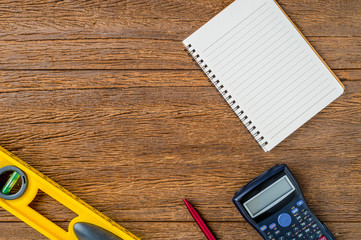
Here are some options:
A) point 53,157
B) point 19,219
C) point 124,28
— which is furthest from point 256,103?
point 19,219

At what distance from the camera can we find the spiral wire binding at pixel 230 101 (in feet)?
2.14

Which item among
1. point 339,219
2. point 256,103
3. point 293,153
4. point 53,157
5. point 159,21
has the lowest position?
point 339,219

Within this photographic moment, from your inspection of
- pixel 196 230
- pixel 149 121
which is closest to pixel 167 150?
pixel 149 121

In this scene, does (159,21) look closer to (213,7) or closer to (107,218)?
(213,7)

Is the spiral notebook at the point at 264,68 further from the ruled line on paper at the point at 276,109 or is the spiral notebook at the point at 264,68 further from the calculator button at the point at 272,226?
the calculator button at the point at 272,226

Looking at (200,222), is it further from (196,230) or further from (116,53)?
(116,53)

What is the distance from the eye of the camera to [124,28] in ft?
2.15

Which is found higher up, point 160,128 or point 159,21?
point 159,21

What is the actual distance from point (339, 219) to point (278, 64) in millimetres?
326

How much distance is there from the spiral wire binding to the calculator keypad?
0.46 ft

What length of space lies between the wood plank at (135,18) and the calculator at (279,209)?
294 mm

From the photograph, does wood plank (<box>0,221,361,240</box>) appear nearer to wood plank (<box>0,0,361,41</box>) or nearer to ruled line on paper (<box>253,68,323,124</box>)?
ruled line on paper (<box>253,68,323,124</box>)

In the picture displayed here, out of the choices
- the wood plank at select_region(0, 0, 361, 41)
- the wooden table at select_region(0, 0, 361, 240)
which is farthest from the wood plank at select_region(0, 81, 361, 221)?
the wood plank at select_region(0, 0, 361, 41)

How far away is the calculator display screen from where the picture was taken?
0.63 m
